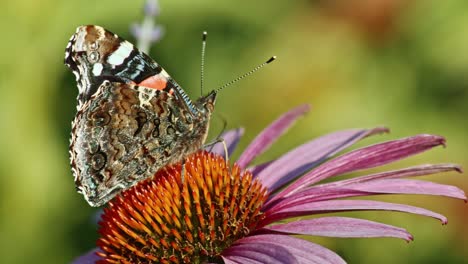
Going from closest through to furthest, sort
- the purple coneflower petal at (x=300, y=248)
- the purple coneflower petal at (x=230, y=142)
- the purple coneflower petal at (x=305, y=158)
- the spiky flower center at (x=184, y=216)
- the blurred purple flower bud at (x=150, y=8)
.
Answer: the purple coneflower petal at (x=300, y=248) → the spiky flower center at (x=184, y=216) → the purple coneflower petal at (x=305, y=158) → the blurred purple flower bud at (x=150, y=8) → the purple coneflower petal at (x=230, y=142)

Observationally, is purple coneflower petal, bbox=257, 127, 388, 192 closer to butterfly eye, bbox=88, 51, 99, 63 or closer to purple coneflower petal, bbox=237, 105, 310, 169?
purple coneflower petal, bbox=237, 105, 310, 169

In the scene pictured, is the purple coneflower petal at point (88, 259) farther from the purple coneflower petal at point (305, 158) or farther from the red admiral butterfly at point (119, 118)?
the purple coneflower petal at point (305, 158)

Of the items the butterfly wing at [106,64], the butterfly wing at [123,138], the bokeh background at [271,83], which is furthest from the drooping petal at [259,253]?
the bokeh background at [271,83]

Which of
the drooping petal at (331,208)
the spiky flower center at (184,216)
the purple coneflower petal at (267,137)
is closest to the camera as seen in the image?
the drooping petal at (331,208)

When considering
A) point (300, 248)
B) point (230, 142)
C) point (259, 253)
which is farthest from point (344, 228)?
point (230, 142)

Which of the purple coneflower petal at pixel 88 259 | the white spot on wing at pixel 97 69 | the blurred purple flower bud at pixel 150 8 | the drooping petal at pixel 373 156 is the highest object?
the blurred purple flower bud at pixel 150 8

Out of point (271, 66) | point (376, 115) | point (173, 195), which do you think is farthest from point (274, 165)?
point (271, 66)

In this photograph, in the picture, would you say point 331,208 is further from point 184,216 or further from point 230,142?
point 230,142
